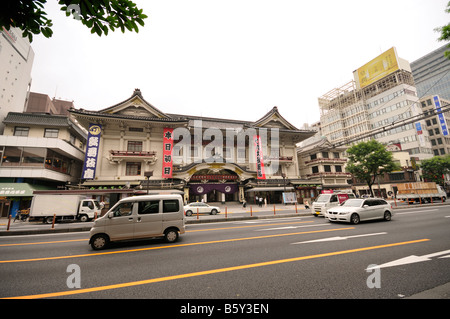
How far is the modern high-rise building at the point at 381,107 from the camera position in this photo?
4856cm

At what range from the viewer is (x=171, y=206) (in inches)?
308

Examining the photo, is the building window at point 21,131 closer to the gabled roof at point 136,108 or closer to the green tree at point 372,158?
the gabled roof at point 136,108

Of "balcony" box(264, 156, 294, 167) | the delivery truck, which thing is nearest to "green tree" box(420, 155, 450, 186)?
the delivery truck

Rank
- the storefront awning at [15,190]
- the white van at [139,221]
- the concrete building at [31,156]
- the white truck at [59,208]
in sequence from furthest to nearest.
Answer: the concrete building at [31,156] → the storefront awning at [15,190] → the white truck at [59,208] → the white van at [139,221]

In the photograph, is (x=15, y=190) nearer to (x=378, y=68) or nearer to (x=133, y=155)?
(x=133, y=155)

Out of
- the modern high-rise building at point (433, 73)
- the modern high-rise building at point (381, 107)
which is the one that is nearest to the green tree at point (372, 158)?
the modern high-rise building at point (381, 107)

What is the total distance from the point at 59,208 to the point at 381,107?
72.6 metres

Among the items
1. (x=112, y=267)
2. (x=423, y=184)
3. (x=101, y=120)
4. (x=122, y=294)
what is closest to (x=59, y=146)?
(x=101, y=120)

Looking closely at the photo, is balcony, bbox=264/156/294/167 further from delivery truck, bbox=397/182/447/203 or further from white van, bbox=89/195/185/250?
white van, bbox=89/195/185/250

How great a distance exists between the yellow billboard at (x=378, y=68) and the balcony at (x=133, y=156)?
220 ft

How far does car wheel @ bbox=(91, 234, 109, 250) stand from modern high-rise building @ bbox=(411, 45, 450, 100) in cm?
10213

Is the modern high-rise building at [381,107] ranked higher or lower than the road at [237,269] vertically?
higher

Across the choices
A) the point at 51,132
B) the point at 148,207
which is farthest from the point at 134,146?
the point at 148,207

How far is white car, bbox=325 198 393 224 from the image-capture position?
1077 centimetres
